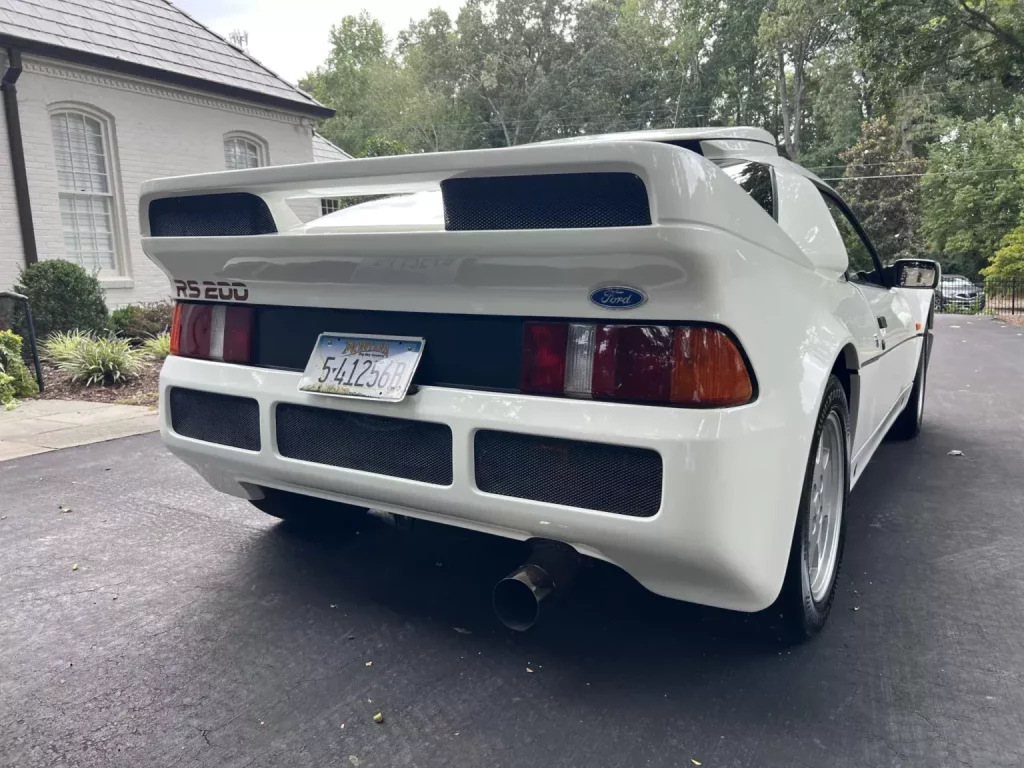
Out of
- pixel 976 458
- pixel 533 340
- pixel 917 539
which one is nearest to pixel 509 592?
pixel 533 340

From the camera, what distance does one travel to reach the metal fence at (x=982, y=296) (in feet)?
80.2

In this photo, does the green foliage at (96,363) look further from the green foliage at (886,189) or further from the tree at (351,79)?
the tree at (351,79)

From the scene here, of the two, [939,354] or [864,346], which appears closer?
[864,346]

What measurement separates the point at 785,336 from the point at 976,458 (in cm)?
340

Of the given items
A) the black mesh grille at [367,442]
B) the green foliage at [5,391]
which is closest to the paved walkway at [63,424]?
the green foliage at [5,391]

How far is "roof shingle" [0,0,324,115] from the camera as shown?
10.4 metres

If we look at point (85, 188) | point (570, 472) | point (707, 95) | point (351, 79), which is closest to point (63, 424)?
point (570, 472)

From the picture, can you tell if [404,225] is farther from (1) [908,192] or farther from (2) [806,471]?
(1) [908,192]

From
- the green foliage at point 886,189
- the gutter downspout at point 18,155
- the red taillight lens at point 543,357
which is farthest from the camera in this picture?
the green foliage at point 886,189

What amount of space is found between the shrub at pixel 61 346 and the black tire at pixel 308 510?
19.6 ft

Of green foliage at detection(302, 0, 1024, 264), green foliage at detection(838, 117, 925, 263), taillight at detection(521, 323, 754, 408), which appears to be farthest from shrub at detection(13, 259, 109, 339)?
green foliage at detection(838, 117, 925, 263)

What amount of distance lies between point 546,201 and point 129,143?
37.6 ft

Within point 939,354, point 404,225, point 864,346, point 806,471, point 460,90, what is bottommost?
point 939,354

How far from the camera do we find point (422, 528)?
11.2 feet
